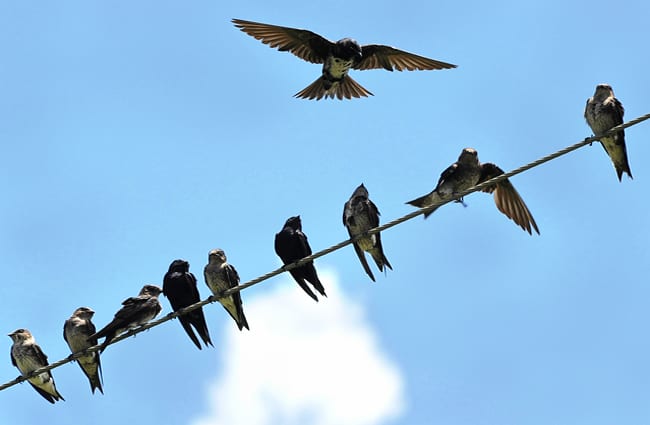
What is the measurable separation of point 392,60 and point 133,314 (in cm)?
510

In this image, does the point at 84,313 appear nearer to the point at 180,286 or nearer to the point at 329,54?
the point at 180,286

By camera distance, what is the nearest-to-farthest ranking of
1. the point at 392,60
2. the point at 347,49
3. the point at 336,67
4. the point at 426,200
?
the point at 426,200
the point at 347,49
the point at 336,67
the point at 392,60

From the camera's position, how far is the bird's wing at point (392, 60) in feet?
42.3

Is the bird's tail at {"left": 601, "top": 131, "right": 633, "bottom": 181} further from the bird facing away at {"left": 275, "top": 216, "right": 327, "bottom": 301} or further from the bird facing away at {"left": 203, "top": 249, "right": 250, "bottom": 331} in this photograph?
the bird facing away at {"left": 203, "top": 249, "right": 250, "bottom": 331}

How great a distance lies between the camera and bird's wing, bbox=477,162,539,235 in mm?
9141

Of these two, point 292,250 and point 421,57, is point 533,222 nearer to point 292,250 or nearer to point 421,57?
point 292,250

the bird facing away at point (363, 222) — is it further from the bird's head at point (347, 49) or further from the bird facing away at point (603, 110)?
the bird's head at point (347, 49)

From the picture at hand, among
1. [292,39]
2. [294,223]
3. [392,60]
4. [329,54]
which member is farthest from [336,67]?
[294,223]

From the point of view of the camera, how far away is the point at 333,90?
1261 cm

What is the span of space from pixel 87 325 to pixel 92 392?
603mm

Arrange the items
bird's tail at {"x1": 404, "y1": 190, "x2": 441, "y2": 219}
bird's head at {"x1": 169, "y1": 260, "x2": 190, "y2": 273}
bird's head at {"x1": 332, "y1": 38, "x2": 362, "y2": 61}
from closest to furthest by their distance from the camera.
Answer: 1. bird's tail at {"x1": 404, "y1": 190, "x2": 441, "y2": 219}
2. bird's head at {"x1": 169, "y1": 260, "x2": 190, "y2": 273}
3. bird's head at {"x1": 332, "y1": 38, "x2": 362, "y2": 61}

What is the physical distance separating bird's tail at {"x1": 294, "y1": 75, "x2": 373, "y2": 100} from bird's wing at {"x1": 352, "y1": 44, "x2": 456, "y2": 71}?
27 cm

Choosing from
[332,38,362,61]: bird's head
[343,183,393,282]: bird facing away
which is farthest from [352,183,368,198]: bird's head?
[332,38,362,61]: bird's head

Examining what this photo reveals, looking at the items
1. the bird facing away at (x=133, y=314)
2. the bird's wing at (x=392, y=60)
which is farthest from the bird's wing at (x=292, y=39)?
the bird facing away at (x=133, y=314)
